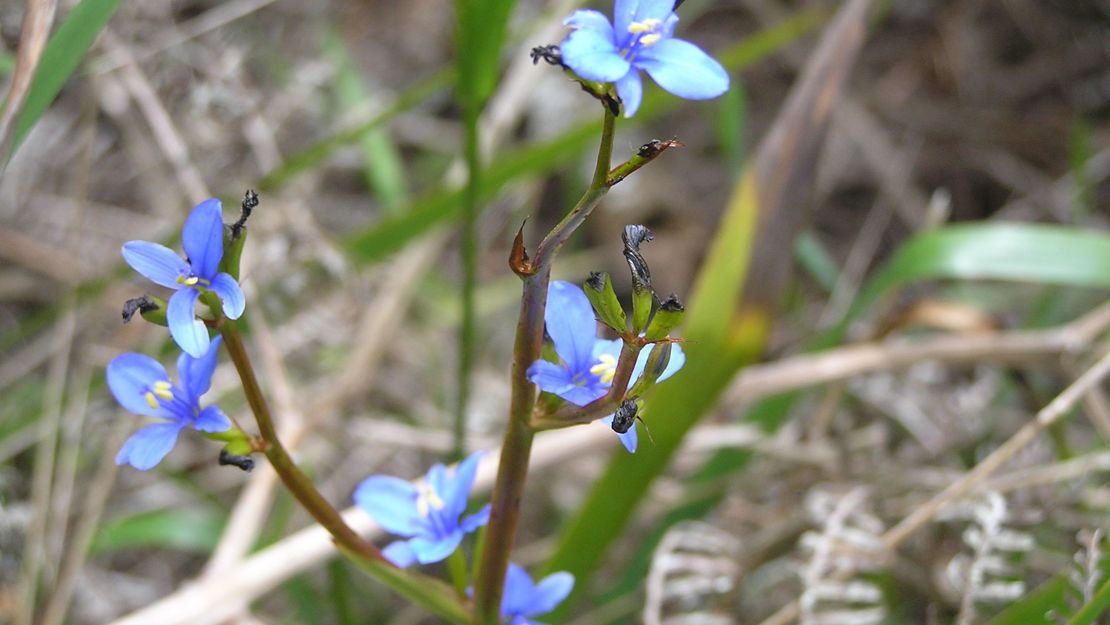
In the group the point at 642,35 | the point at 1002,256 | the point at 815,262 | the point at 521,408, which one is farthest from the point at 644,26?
the point at 815,262

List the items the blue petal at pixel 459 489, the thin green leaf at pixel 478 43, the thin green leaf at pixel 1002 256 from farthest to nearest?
the thin green leaf at pixel 1002 256
the thin green leaf at pixel 478 43
the blue petal at pixel 459 489

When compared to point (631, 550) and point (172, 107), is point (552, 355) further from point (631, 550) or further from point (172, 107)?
point (172, 107)

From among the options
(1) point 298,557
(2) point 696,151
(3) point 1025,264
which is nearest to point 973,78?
(2) point 696,151

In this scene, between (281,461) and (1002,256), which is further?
(1002,256)

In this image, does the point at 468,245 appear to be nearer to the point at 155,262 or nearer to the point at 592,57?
the point at 155,262

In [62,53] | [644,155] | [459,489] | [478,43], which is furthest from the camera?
[478,43]

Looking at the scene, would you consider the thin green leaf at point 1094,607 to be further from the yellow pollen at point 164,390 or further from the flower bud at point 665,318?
the yellow pollen at point 164,390

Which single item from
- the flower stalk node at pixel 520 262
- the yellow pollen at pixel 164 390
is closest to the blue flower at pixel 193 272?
the yellow pollen at pixel 164 390
